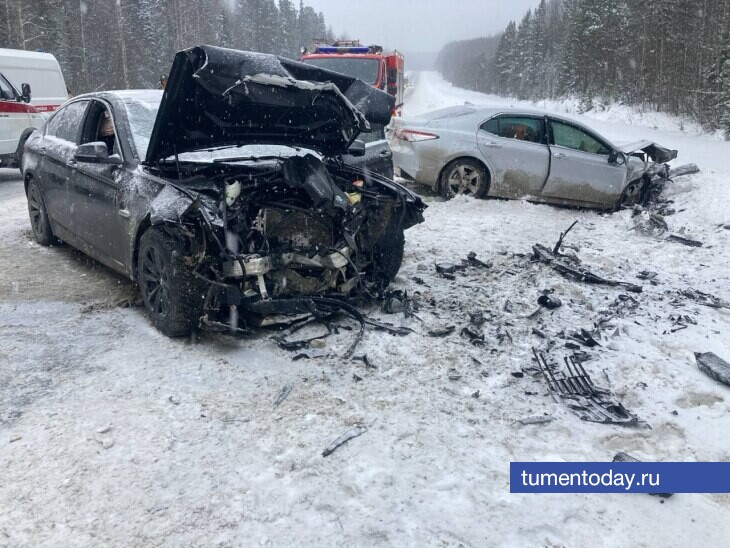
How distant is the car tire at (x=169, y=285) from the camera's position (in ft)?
12.4

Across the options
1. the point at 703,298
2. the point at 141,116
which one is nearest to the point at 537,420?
the point at 703,298

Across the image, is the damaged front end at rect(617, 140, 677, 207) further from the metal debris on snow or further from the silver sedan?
the metal debris on snow

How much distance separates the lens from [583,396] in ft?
11.4

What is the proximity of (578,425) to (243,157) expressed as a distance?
3.35 metres

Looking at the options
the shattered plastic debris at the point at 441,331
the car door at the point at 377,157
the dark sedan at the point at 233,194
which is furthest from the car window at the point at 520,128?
the shattered plastic debris at the point at 441,331

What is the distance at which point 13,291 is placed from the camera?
4.93 metres

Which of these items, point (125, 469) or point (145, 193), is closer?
point (125, 469)

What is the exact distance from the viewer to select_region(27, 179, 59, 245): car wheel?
19.5 feet

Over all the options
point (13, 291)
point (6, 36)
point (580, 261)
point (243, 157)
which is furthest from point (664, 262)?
point (6, 36)

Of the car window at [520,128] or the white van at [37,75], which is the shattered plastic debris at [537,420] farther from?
the white van at [37,75]

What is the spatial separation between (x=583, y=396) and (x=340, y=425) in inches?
61.8

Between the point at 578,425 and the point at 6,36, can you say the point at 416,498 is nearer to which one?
the point at 578,425

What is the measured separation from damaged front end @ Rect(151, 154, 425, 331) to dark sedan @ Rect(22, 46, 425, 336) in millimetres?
11

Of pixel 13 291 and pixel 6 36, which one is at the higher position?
pixel 6 36
